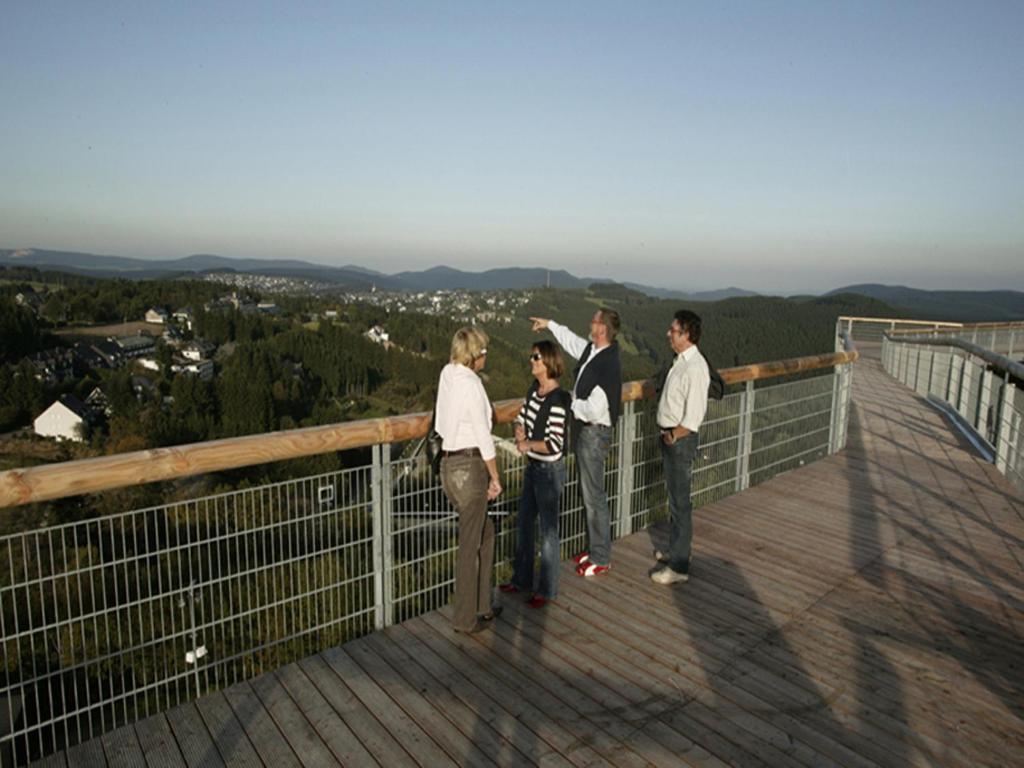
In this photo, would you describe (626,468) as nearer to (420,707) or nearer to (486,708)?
(486,708)

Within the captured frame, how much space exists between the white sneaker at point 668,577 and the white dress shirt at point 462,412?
5.15 ft

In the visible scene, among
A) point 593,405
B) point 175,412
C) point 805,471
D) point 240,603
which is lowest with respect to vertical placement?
point 175,412

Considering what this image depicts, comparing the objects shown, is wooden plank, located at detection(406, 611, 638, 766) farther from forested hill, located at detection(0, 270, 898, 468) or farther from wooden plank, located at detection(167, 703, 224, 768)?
forested hill, located at detection(0, 270, 898, 468)

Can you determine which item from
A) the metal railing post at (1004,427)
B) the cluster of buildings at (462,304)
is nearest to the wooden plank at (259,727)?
the metal railing post at (1004,427)

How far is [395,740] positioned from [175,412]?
69.0 meters

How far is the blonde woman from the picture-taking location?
3182 mm

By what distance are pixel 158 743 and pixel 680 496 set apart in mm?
2984

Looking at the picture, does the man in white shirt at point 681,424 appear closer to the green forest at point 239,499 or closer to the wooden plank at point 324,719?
the green forest at point 239,499

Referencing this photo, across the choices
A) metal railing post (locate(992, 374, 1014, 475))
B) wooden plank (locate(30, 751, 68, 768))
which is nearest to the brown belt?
wooden plank (locate(30, 751, 68, 768))

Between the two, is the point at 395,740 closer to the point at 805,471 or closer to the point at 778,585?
the point at 778,585

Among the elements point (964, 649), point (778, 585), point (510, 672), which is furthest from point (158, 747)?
point (964, 649)

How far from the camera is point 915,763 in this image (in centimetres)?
255

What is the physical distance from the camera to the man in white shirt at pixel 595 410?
3826 millimetres

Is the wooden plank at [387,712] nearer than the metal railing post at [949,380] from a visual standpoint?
Yes
